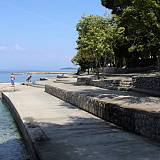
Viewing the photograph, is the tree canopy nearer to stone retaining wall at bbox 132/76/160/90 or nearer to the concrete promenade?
stone retaining wall at bbox 132/76/160/90

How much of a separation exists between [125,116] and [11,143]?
5163 mm

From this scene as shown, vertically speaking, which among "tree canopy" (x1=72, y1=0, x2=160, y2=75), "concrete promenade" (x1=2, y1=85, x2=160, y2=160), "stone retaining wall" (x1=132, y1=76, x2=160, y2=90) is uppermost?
"tree canopy" (x1=72, y1=0, x2=160, y2=75)

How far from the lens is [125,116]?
1458cm

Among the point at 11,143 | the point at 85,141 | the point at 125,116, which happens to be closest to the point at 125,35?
the point at 11,143

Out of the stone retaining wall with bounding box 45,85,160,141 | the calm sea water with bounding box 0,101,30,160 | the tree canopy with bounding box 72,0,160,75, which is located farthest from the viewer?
the tree canopy with bounding box 72,0,160,75

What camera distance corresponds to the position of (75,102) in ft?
75.1

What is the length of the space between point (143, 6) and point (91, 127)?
7517 millimetres

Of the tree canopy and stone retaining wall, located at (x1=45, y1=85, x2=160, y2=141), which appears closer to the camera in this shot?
stone retaining wall, located at (x1=45, y1=85, x2=160, y2=141)

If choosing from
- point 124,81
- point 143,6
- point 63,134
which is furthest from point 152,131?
→ point 124,81

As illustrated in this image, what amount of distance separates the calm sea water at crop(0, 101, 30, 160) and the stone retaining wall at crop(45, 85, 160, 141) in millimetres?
3547

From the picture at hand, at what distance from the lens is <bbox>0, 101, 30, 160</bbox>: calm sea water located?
47.4ft

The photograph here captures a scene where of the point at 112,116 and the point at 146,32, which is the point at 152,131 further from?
the point at 146,32

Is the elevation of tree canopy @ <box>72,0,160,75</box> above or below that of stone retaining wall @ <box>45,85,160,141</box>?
above

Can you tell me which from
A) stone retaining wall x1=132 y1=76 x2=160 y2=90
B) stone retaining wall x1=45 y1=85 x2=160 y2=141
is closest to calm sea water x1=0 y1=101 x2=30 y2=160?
stone retaining wall x1=45 y1=85 x2=160 y2=141
